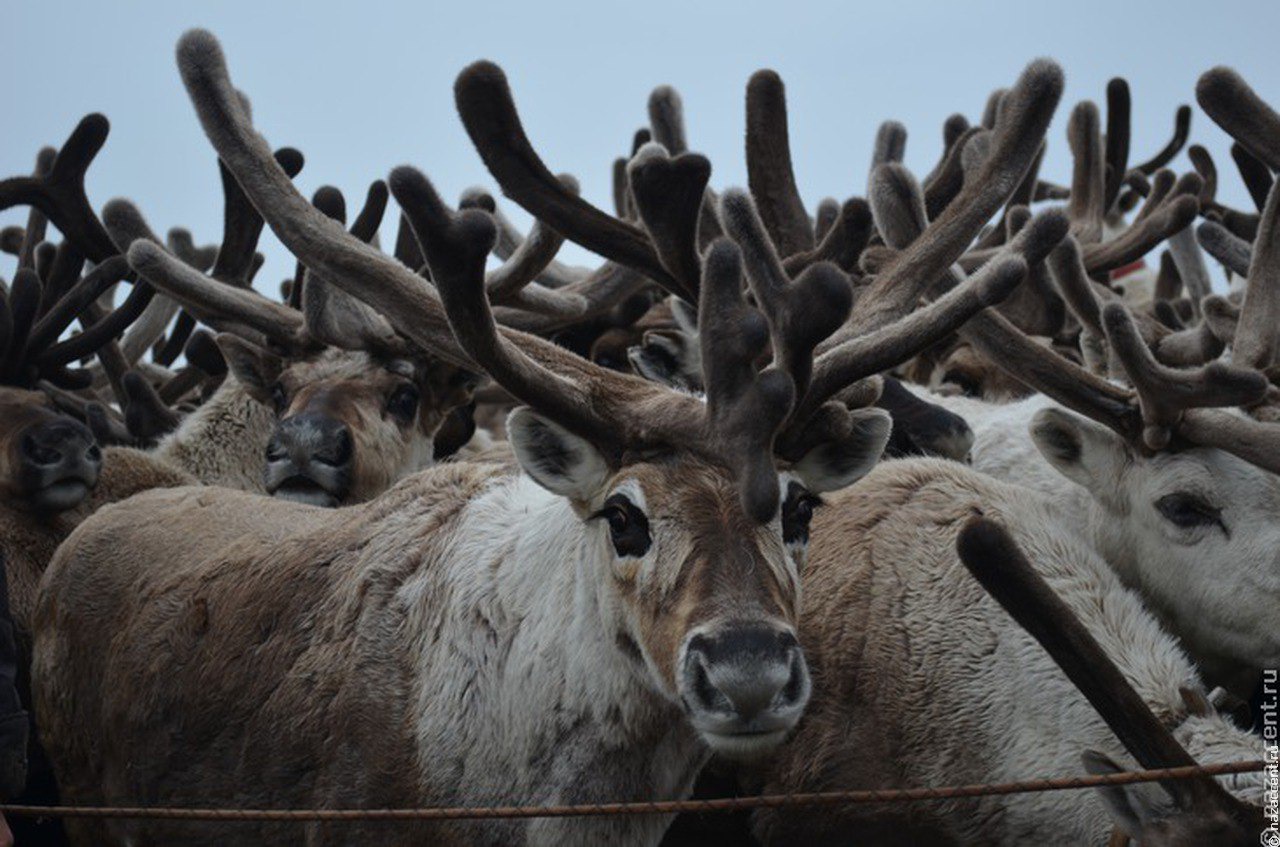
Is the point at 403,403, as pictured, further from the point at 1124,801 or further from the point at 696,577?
the point at 1124,801

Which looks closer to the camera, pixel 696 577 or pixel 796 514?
pixel 696 577

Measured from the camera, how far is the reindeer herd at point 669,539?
3.39 meters

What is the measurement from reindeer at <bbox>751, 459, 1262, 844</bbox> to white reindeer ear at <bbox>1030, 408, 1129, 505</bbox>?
0.42 meters

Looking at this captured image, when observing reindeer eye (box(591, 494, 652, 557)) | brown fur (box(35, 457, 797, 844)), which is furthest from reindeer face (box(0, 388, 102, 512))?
reindeer eye (box(591, 494, 652, 557))

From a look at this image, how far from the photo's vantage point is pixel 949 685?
427 centimetres

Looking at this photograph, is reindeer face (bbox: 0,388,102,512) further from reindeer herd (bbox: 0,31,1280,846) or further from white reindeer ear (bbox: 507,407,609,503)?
white reindeer ear (bbox: 507,407,609,503)

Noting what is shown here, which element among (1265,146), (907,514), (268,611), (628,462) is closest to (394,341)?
(268,611)

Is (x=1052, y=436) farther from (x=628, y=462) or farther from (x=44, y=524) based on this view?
(x=44, y=524)

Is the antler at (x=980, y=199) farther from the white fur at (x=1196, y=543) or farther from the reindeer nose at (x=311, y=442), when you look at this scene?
the reindeer nose at (x=311, y=442)

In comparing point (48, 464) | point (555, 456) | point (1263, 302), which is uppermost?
point (1263, 302)

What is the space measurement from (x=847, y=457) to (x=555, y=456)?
2.39 ft

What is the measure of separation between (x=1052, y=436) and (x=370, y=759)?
2.55m

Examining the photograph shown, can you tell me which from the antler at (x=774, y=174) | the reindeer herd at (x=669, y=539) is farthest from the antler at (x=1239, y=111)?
the antler at (x=774, y=174)

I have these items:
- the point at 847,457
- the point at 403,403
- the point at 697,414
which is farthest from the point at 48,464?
the point at 847,457
